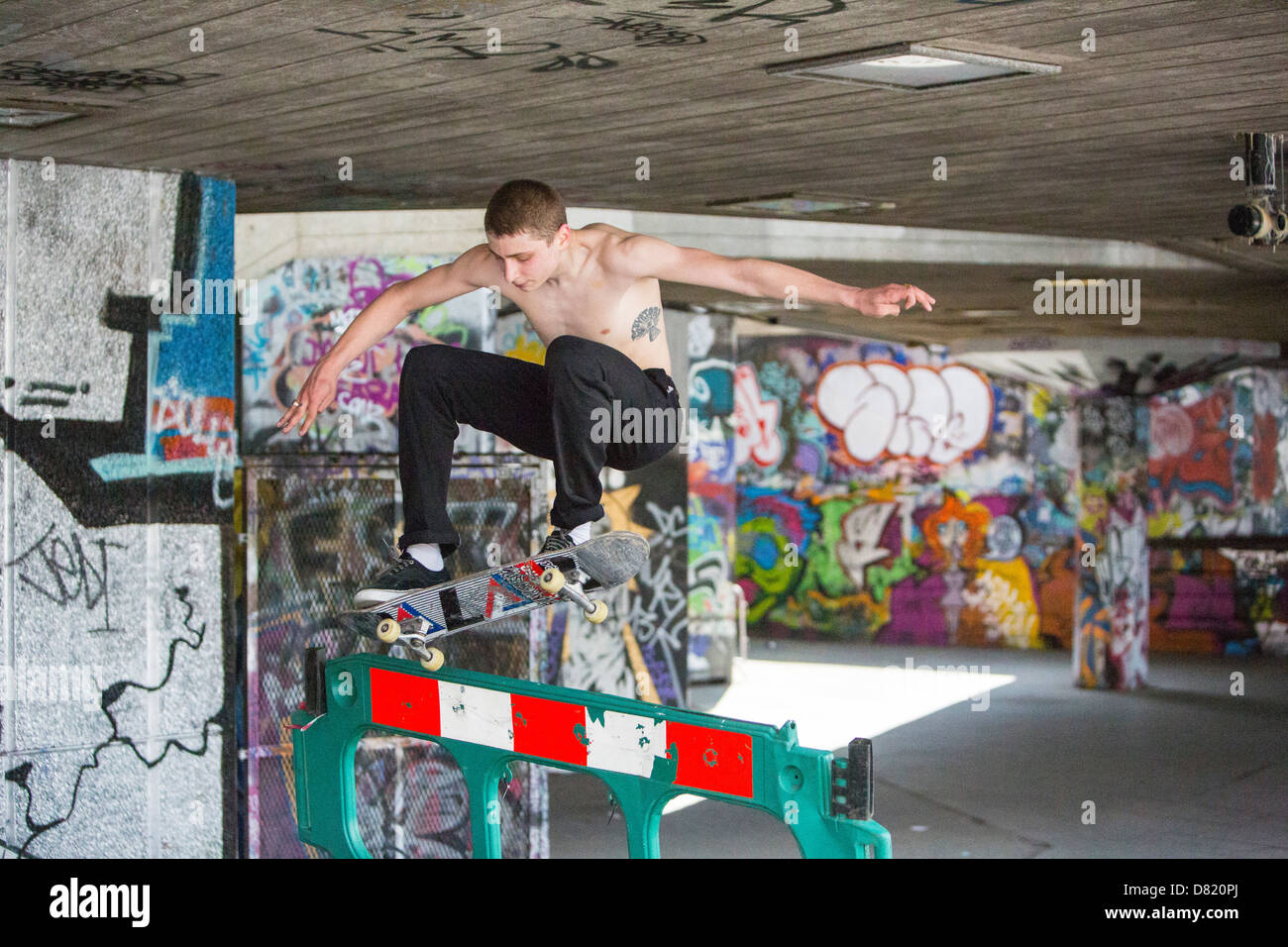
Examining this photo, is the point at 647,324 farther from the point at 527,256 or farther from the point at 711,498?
the point at 711,498

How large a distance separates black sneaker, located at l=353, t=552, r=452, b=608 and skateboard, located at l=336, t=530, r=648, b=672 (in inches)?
1.2

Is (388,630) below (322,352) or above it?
below

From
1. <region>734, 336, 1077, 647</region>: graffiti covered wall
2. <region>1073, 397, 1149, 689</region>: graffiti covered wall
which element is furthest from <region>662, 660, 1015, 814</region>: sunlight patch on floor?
<region>734, 336, 1077, 647</region>: graffiti covered wall

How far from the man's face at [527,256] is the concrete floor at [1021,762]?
19.8 ft

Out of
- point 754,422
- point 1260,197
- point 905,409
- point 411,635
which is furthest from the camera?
point 754,422

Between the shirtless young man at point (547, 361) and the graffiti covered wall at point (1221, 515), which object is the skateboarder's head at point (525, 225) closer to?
the shirtless young man at point (547, 361)

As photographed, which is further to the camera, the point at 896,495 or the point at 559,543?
the point at 896,495

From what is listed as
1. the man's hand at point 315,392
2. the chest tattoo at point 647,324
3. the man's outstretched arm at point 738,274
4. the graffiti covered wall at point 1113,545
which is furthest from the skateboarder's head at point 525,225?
the graffiti covered wall at point 1113,545

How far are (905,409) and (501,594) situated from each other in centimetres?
1903

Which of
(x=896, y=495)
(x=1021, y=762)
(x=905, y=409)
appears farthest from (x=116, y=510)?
(x=896, y=495)

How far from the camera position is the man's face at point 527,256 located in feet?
15.6

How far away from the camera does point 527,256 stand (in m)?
4.80

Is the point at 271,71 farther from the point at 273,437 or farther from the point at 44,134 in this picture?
the point at 273,437

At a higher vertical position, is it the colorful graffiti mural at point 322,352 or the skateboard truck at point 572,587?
the colorful graffiti mural at point 322,352
